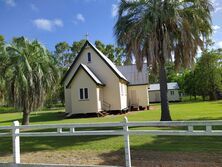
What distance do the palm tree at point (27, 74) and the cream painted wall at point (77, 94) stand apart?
37.4 feet

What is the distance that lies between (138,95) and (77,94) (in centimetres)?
991

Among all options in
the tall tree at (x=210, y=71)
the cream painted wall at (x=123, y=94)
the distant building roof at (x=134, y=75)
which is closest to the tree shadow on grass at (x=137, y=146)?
the cream painted wall at (x=123, y=94)

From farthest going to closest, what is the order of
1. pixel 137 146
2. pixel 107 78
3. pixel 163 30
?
1. pixel 107 78
2. pixel 163 30
3. pixel 137 146

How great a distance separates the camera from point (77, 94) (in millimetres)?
32219

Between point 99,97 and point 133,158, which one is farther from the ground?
point 99,97

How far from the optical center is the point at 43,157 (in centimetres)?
1062

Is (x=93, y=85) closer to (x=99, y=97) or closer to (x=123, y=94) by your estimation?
(x=99, y=97)

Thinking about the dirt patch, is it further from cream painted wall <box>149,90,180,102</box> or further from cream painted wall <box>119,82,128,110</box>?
cream painted wall <box>149,90,180,102</box>

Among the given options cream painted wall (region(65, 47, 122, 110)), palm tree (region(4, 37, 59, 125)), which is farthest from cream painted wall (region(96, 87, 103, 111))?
palm tree (region(4, 37, 59, 125))

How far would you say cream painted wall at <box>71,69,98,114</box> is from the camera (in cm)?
3162

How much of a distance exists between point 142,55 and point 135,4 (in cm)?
319

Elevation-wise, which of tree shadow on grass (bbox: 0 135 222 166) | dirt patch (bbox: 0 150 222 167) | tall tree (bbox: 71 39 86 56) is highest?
tall tree (bbox: 71 39 86 56)

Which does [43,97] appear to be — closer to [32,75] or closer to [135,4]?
[32,75]

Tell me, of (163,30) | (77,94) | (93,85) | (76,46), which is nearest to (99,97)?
(93,85)
